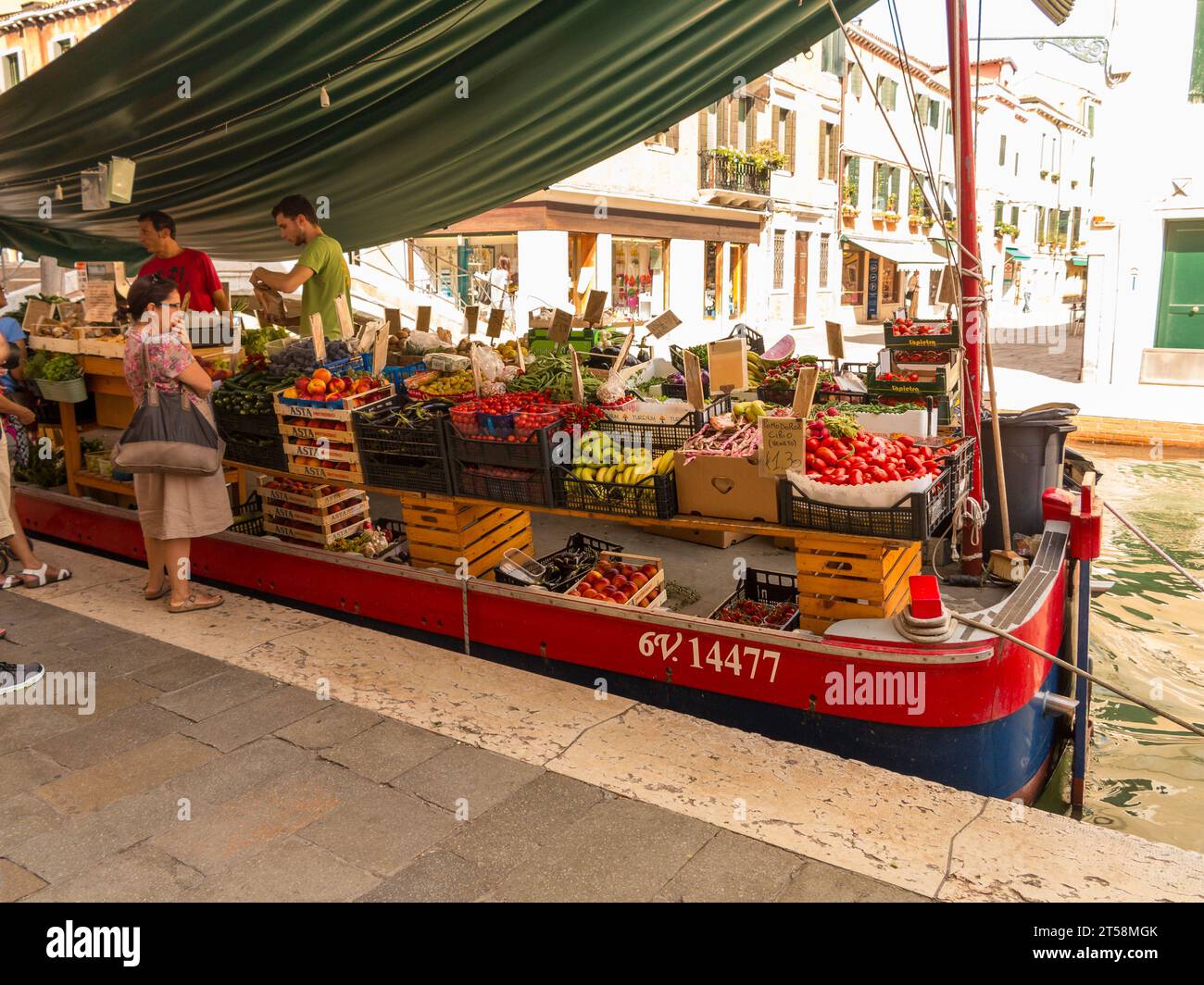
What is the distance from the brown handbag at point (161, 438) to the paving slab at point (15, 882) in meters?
2.65

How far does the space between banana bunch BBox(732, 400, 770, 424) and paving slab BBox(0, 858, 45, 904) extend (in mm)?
3563

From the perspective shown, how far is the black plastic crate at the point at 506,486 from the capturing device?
4.89 m

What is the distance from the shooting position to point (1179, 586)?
8086 mm

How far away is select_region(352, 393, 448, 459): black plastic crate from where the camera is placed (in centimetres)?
520

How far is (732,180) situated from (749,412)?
81.7ft

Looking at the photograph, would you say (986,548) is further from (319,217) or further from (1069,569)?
(319,217)

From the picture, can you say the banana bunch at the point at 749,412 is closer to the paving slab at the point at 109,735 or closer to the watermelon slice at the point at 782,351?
the watermelon slice at the point at 782,351

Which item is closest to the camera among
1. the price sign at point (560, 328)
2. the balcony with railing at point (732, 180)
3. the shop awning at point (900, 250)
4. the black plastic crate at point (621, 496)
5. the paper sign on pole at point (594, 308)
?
the black plastic crate at point (621, 496)

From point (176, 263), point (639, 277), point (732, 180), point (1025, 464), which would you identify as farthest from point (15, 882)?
point (732, 180)

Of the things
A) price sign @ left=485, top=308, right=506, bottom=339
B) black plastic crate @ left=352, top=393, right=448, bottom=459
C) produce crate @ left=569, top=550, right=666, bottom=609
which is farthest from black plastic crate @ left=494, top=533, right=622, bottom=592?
price sign @ left=485, top=308, right=506, bottom=339

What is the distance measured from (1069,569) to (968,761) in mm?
1717

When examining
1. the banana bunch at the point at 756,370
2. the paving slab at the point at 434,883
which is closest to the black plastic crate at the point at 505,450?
the paving slab at the point at 434,883

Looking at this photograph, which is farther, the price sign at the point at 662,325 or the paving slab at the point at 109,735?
the price sign at the point at 662,325
